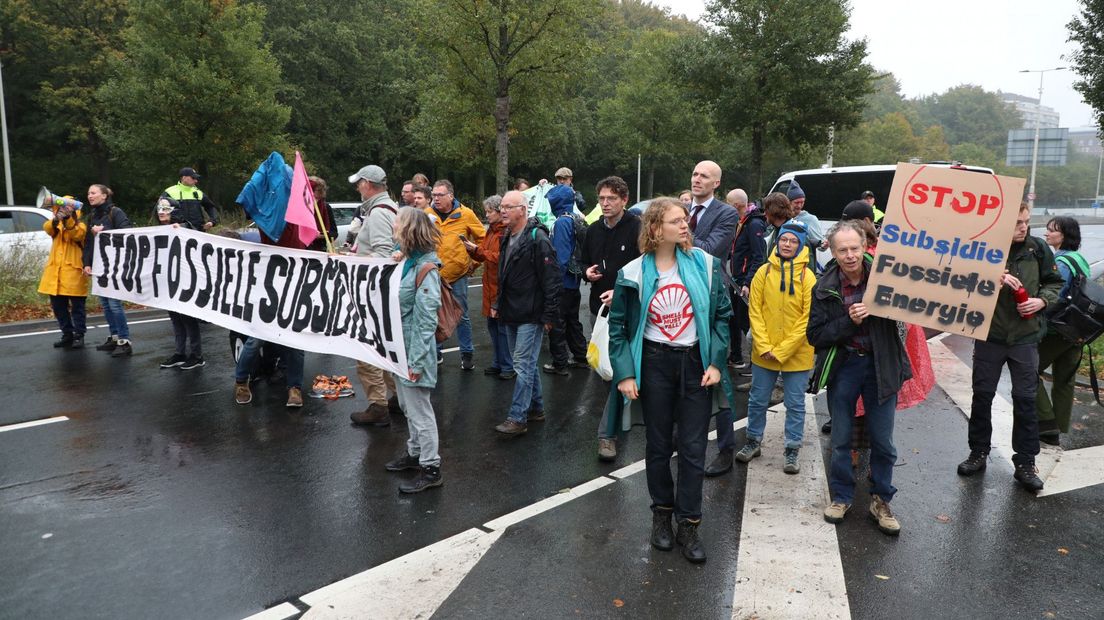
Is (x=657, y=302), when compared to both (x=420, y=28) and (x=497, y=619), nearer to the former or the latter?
(x=497, y=619)

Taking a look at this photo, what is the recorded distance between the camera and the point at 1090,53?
14.2 metres

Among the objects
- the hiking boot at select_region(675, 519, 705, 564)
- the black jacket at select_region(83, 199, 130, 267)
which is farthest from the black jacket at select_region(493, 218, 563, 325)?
the black jacket at select_region(83, 199, 130, 267)

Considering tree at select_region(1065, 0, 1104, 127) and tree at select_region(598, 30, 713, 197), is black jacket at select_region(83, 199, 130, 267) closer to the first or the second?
tree at select_region(1065, 0, 1104, 127)

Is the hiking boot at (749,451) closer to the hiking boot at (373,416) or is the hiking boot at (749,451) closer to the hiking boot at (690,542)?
the hiking boot at (690,542)

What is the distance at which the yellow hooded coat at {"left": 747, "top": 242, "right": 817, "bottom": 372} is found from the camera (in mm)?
5488

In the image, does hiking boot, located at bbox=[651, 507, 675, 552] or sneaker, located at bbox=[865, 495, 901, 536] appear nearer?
hiking boot, located at bbox=[651, 507, 675, 552]

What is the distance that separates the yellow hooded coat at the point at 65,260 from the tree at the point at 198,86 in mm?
16163

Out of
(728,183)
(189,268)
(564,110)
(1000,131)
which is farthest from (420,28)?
(1000,131)

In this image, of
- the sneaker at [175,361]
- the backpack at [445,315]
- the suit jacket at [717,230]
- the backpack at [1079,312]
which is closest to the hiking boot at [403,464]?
the backpack at [445,315]

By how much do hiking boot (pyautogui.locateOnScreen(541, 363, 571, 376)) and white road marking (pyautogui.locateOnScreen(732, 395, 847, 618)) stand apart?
292 cm

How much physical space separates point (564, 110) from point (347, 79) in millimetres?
11543

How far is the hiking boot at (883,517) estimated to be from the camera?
451 cm

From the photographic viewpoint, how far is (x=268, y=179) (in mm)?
6961

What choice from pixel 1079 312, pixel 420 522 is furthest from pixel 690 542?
pixel 1079 312
